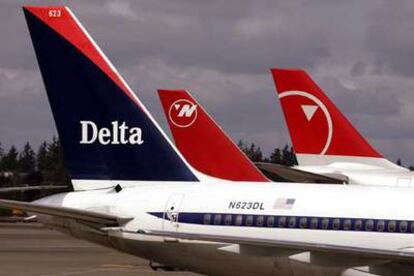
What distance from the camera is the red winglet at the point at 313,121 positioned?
39812 mm

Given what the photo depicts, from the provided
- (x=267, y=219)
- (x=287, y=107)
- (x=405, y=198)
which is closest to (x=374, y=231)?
(x=405, y=198)

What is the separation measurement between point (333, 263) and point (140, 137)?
20.6 ft

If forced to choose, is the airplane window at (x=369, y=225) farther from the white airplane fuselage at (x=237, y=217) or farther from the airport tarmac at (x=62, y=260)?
the airport tarmac at (x=62, y=260)

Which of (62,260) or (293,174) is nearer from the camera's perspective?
(293,174)

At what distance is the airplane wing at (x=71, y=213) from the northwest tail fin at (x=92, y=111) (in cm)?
159

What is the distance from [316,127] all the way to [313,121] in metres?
0.37

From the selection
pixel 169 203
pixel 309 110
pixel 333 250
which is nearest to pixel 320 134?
pixel 309 110

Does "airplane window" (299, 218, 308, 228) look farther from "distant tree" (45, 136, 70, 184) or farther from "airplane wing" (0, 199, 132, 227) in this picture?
"distant tree" (45, 136, 70, 184)

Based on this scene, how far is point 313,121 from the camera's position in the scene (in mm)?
41031

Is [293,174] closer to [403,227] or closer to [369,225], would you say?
[369,225]

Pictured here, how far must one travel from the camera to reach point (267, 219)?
22.6 metres

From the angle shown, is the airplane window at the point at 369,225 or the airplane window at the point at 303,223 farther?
the airplane window at the point at 303,223

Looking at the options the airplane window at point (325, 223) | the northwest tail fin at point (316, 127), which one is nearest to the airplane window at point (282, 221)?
the airplane window at point (325, 223)

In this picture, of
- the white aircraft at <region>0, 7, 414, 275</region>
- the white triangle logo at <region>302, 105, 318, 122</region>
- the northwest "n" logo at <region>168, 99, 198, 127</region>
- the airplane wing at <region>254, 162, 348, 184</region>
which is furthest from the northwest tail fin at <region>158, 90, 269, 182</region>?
the white triangle logo at <region>302, 105, 318, 122</region>
